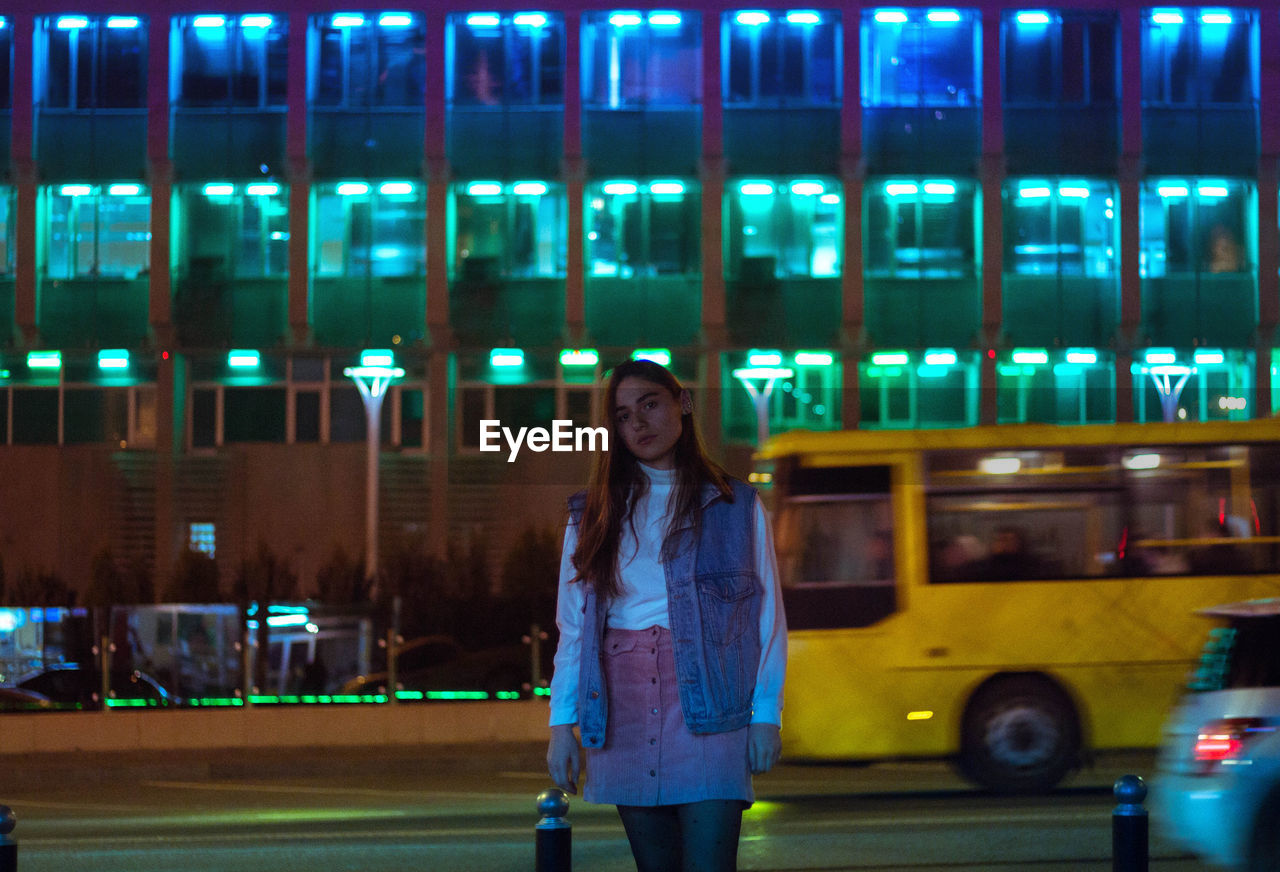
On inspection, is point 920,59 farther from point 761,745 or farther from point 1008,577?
point 761,745

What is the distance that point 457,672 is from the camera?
2080 centimetres

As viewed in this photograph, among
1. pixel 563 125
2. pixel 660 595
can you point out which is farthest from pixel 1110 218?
pixel 660 595

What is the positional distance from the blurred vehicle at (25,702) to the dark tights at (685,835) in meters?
18.3

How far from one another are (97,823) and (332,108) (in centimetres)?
2331

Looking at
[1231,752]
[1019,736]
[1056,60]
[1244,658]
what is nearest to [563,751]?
[1231,752]

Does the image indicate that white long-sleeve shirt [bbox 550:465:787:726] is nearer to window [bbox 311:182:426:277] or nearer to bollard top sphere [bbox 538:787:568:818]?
bollard top sphere [bbox 538:787:568:818]

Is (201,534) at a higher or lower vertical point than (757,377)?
lower

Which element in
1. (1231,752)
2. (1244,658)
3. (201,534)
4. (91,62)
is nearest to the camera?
(1231,752)

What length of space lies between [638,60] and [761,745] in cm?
3067

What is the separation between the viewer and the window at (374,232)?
33.6 m

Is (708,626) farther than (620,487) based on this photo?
No

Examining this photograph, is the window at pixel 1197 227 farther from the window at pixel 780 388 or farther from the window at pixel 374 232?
the window at pixel 374 232

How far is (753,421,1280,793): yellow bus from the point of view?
12.9 metres

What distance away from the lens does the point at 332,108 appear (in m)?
33.3
